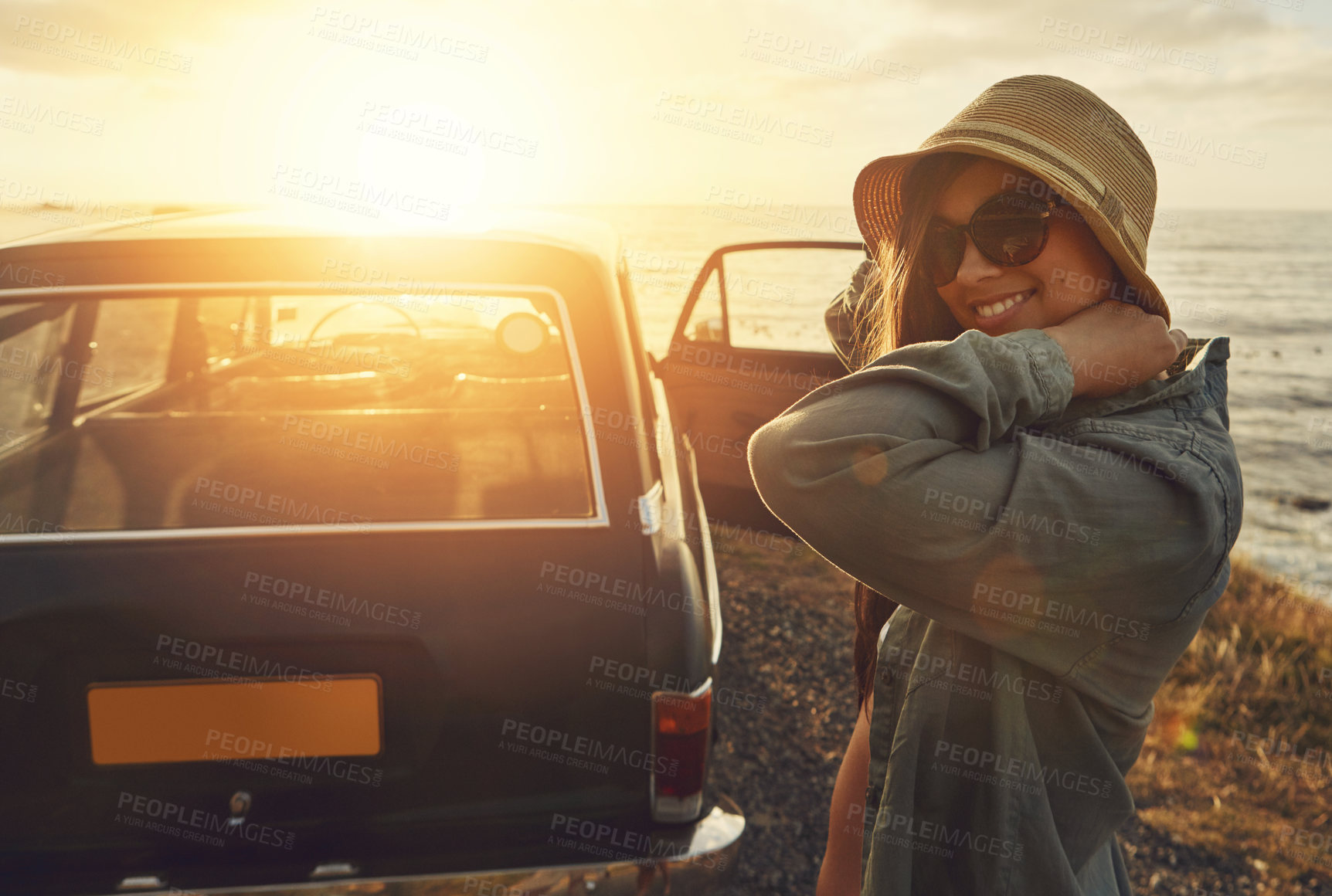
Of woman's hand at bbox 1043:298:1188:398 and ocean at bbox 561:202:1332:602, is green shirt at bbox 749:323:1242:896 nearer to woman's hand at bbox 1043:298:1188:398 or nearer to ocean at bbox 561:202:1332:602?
woman's hand at bbox 1043:298:1188:398

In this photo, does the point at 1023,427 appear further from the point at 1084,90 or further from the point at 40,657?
the point at 40,657

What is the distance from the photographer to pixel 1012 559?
924 mm

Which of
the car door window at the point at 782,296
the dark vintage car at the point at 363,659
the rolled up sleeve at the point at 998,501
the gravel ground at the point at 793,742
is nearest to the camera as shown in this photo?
the rolled up sleeve at the point at 998,501

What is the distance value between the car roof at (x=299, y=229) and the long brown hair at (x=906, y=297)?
0.78m

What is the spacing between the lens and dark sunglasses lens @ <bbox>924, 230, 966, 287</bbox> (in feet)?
4.00

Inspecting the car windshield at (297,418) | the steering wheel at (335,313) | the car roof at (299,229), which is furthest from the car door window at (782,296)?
the car roof at (299,229)

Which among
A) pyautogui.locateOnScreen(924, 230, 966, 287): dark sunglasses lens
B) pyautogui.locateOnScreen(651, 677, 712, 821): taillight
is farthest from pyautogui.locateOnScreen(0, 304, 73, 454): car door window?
pyautogui.locateOnScreen(924, 230, 966, 287): dark sunglasses lens

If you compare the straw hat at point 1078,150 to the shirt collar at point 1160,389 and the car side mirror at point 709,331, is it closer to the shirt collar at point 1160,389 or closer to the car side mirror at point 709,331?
the shirt collar at point 1160,389

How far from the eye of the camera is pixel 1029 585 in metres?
0.94

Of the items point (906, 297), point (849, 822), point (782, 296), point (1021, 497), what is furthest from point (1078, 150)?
point (782, 296)

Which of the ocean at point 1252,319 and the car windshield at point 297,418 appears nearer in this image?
the car windshield at point 297,418

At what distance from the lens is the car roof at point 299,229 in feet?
5.99

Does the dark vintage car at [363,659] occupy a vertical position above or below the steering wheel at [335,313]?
below

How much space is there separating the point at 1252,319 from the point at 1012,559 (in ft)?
134
